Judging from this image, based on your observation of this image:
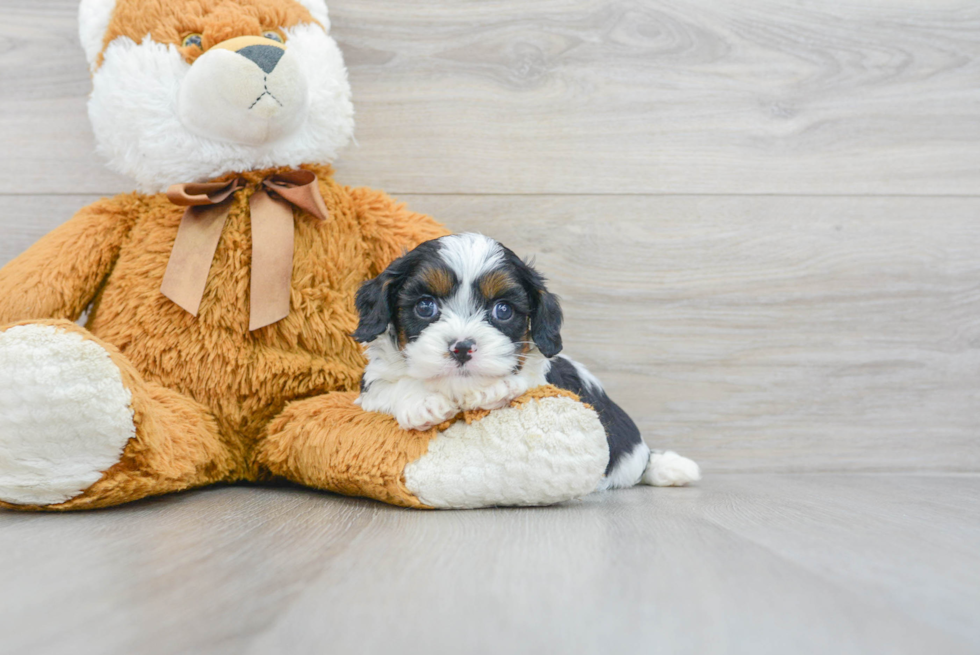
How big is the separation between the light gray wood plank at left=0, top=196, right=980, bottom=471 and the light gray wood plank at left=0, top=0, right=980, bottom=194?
0.22ft

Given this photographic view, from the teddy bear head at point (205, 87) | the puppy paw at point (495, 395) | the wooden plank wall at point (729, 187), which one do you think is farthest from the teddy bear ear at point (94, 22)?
the puppy paw at point (495, 395)

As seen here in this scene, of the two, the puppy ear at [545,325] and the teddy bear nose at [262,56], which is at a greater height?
the teddy bear nose at [262,56]

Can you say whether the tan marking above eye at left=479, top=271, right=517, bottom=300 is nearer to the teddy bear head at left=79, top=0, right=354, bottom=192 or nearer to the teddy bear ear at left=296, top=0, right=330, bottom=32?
the teddy bear head at left=79, top=0, right=354, bottom=192

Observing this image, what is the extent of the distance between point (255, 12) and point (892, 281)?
58.2 inches

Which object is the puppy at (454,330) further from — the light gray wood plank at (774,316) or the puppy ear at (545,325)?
the light gray wood plank at (774,316)

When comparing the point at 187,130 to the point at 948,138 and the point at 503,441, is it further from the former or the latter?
the point at 948,138

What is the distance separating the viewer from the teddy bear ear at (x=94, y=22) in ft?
4.45

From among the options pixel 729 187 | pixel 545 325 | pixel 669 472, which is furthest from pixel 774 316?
pixel 545 325

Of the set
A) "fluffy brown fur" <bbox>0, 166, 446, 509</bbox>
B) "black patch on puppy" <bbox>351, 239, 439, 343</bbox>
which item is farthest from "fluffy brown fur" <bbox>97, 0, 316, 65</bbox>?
"black patch on puppy" <bbox>351, 239, 439, 343</bbox>

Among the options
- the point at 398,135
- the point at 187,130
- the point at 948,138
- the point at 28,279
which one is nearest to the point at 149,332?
the point at 28,279

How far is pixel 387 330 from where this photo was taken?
117cm

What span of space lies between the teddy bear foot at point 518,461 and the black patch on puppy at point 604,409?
18 cm

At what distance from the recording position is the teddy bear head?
49.4 inches

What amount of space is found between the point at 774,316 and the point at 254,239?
1151 millimetres
